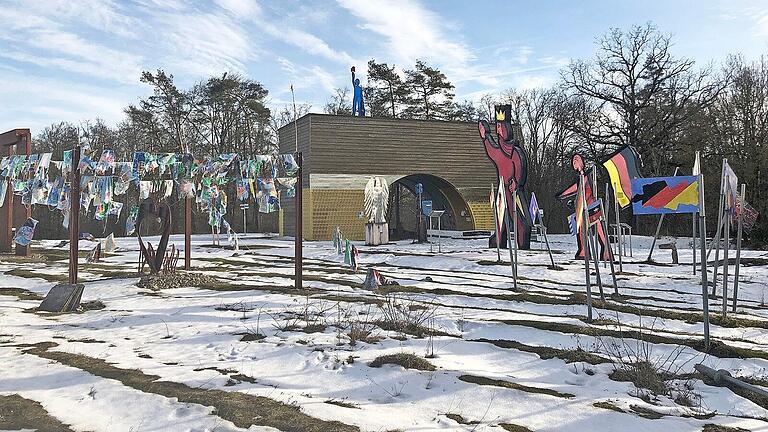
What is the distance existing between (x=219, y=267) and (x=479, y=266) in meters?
7.88

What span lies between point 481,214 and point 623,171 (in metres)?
17.1

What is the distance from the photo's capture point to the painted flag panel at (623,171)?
16.4 m

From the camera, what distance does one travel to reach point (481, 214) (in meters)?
33.6

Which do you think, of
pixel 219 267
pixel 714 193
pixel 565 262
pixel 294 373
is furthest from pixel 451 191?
pixel 294 373

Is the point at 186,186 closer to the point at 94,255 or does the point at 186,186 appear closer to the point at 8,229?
the point at 94,255

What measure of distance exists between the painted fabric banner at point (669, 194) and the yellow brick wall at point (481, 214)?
23155 mm

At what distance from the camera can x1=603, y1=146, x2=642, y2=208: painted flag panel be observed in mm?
16422

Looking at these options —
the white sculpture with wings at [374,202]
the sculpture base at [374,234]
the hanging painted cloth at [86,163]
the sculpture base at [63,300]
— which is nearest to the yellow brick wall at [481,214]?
the white sculpture with wings at [374,202]

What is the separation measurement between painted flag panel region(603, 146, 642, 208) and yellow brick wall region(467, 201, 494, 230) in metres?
16.5

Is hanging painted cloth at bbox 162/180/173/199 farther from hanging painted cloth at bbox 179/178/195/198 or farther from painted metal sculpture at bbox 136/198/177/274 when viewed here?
hanging painted cloth at bbox 179/178/195/198

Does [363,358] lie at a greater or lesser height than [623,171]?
lesser

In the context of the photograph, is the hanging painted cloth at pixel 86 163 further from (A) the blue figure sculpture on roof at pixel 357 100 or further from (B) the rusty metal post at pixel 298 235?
(A) the blue figure sculpture on roof at pixel 357 100

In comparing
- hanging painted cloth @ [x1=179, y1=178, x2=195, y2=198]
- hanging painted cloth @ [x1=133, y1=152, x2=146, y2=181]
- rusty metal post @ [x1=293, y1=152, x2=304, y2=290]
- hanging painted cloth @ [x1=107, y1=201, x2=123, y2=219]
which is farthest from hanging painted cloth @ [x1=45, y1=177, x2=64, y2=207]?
rusty metal post @ [x1=293, y1=152, x2=304, y2=290]

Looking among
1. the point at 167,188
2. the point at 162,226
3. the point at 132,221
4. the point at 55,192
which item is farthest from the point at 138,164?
the point at 55,192
